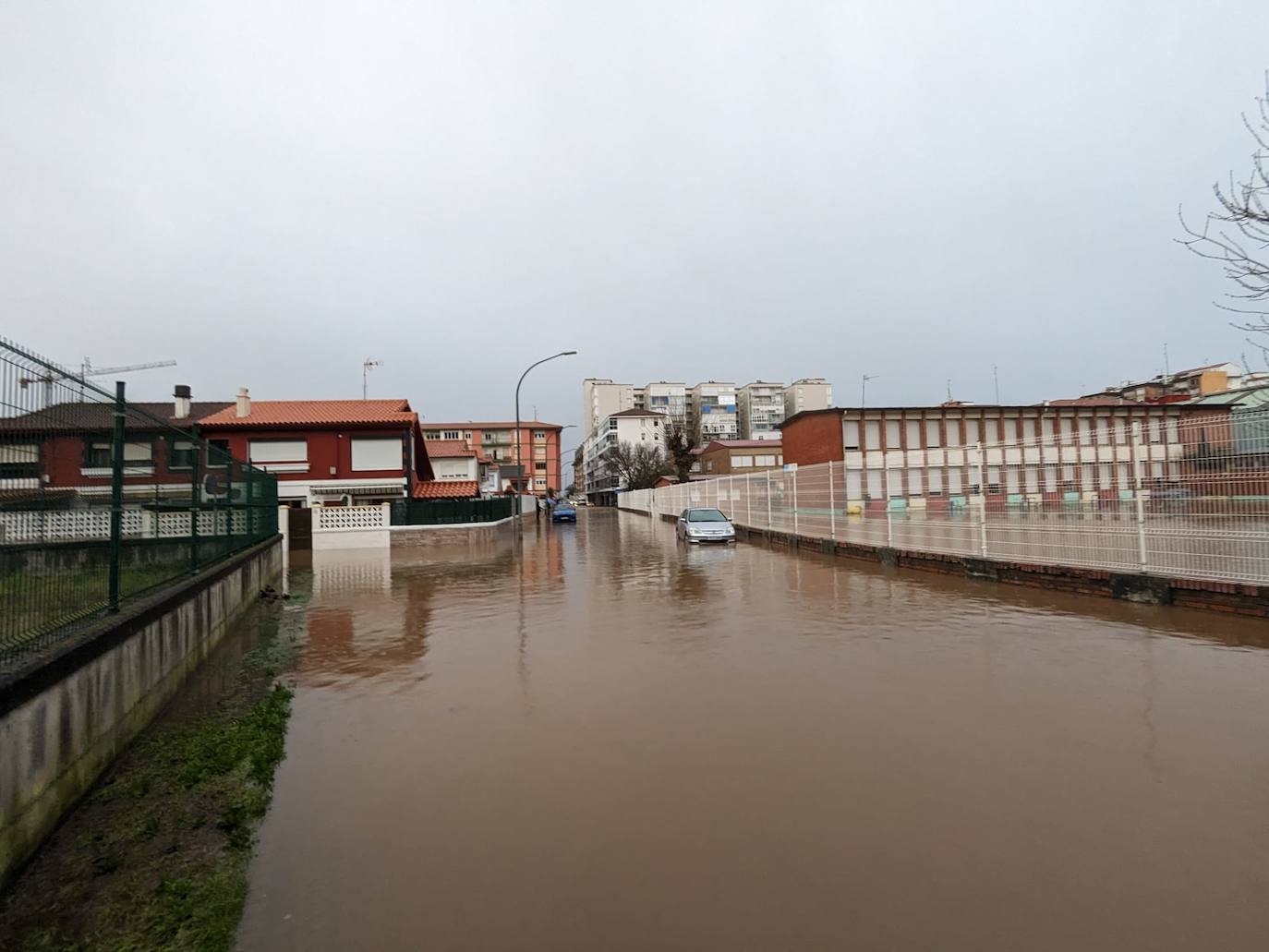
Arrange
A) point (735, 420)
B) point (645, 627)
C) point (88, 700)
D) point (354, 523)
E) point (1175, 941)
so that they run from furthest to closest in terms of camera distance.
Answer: point (735, 420), point (354, 523), point (645, 627), point (88, 700), point (1175, 941)

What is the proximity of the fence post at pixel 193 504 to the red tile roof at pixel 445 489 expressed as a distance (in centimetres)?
2620

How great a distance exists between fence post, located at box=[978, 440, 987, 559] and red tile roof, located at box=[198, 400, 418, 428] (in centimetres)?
2656

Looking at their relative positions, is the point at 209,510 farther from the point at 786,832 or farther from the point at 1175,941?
the point at 1175,941

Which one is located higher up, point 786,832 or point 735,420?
point 735,420

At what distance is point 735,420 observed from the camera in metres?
122

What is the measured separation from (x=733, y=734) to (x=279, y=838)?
9.07 feet

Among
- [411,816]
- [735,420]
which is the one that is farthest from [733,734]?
[735,420]

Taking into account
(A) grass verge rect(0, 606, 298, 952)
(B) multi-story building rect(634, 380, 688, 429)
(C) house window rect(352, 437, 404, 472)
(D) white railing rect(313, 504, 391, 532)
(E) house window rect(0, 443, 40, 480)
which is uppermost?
(B) multi-story building rect(634, 380, 688, 429)

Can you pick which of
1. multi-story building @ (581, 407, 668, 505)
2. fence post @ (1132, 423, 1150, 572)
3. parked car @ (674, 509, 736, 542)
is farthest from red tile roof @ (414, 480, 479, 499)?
multi-story building @ (581, 407, 668, 505)

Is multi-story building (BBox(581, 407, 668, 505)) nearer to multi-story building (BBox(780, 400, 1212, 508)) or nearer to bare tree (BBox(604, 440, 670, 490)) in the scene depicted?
bare tree (BBox(604, 440, 670, 490))

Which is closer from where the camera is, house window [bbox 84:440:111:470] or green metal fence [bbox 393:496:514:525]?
house window [bbox 84:440:111:470]

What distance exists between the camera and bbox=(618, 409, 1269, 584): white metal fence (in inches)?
320

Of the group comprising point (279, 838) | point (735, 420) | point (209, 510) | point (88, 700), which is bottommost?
point (279, 838)

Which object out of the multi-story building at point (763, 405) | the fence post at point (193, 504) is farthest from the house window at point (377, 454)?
the multi-story building at point (763, 405)
